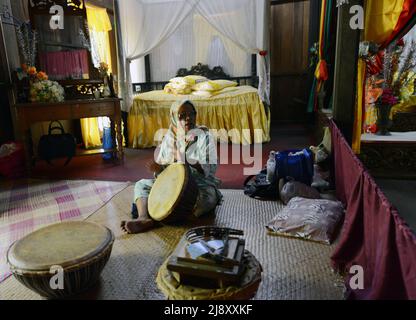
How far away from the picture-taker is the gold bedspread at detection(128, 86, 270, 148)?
5.20m

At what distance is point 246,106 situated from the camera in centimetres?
520

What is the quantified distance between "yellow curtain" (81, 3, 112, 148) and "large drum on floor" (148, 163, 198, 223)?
10.5ft

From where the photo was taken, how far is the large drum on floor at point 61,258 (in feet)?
4.76

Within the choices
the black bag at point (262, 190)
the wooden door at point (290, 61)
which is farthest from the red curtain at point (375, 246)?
the wooden door at point (290, 61)

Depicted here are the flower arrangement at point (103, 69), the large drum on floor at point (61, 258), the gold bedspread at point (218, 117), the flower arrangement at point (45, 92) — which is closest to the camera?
the large drum on floor at point (61, 258)

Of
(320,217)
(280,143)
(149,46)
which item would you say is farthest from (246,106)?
(320,217)

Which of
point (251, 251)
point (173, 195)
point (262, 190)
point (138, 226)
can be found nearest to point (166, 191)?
point (173, 195)

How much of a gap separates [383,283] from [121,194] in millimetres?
2567

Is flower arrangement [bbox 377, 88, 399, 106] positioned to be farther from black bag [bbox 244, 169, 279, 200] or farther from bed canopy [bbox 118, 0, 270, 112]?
bed canopy [bbox 118, 0, 270, 112]

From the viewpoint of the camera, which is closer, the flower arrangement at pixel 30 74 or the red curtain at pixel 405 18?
the red curtain at pixel 405 18

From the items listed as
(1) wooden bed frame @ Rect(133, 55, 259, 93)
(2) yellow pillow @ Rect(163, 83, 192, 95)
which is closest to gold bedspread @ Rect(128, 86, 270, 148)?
(2) yellow pillow @ Rect(163, 83, 192, 95)

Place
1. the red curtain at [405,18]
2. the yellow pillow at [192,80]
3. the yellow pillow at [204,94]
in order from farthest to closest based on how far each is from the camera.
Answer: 1. the yellow pillow at [192,80]
2. the yellow pillow at [204,94]
3. the red curtain at [405,18]

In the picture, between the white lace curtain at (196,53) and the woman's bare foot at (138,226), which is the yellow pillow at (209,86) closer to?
the white lace curtain at (196,53)

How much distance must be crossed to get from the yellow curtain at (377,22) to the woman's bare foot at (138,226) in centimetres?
214
